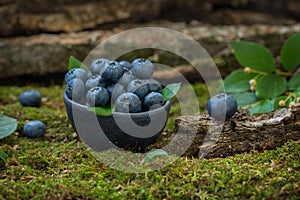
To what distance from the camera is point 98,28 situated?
245 cm

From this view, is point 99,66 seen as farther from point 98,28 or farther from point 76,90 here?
point 98,28

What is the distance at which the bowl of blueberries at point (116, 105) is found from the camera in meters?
1.44

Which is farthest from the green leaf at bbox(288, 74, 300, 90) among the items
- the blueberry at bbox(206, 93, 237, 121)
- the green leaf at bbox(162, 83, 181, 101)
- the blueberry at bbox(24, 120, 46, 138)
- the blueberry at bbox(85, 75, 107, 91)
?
the blueberry at bbox(24, 120, 46, 138)

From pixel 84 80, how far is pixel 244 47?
2.80 feet

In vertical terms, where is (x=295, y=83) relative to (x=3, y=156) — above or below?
above

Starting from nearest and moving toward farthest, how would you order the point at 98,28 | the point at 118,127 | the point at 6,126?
the point at 118,127 → the point at 6,126 → the point at 98,28

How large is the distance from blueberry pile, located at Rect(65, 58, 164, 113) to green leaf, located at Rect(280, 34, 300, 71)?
2.63ft

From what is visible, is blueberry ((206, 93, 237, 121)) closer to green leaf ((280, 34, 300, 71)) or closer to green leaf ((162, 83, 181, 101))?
green leaf ((162, 83, 181, 101))

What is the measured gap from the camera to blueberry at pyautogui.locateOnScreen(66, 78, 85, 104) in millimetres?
1481

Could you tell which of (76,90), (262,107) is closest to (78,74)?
(76,90)

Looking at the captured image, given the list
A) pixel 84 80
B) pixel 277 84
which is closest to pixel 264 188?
pixel 84 80

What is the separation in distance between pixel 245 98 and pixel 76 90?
2.67 feet

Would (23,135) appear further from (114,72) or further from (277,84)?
(277,84)

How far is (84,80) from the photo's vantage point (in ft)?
Answer: 5.04
